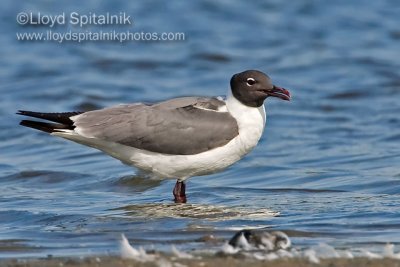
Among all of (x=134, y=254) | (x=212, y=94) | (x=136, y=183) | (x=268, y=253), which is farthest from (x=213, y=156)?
(x=212, y=94)

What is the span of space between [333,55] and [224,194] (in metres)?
8.64

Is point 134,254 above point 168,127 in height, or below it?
below

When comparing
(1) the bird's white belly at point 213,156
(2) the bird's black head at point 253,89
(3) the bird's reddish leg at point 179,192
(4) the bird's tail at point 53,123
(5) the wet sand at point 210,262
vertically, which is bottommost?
(5) the wet sand at point 210,262

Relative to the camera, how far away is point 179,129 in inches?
356

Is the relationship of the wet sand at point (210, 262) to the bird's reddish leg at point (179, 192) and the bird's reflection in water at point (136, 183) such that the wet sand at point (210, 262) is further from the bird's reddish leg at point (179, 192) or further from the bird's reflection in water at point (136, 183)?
the bird's reflection in water at point (136, 183)

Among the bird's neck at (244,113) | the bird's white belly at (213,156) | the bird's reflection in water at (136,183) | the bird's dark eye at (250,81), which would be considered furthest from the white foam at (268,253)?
the bird's reflection in water at (136,183)

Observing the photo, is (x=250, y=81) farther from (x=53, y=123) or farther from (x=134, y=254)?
(x=134, y=254)

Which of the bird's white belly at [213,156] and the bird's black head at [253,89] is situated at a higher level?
the bird's black head at [253,89]

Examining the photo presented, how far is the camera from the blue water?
8.13 m

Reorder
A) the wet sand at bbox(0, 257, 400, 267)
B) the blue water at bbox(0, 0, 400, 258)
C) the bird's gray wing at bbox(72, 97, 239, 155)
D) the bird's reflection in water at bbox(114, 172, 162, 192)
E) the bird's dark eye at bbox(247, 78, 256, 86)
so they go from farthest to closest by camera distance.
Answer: the bird's reflection in water at bbox(114, 172, 162, 192) → the bird's dark eye at bbox(247, 78, 256, 86) → the bird's gray wing at bbox(72, 97, 239, 155) → the blue water at bbox(0, 0, 400, 258) → the wet sand at bbox(0, 257, 400, 267)

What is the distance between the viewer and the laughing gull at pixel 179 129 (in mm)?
9008

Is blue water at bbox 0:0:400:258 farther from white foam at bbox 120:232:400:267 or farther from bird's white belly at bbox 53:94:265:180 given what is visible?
white foam at bbox 120:232:400:267

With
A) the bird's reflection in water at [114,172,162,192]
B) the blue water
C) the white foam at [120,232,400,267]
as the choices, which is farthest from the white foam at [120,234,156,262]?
the bird's reflection in water at [114,172,162,192]

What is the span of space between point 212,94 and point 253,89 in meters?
6.30
